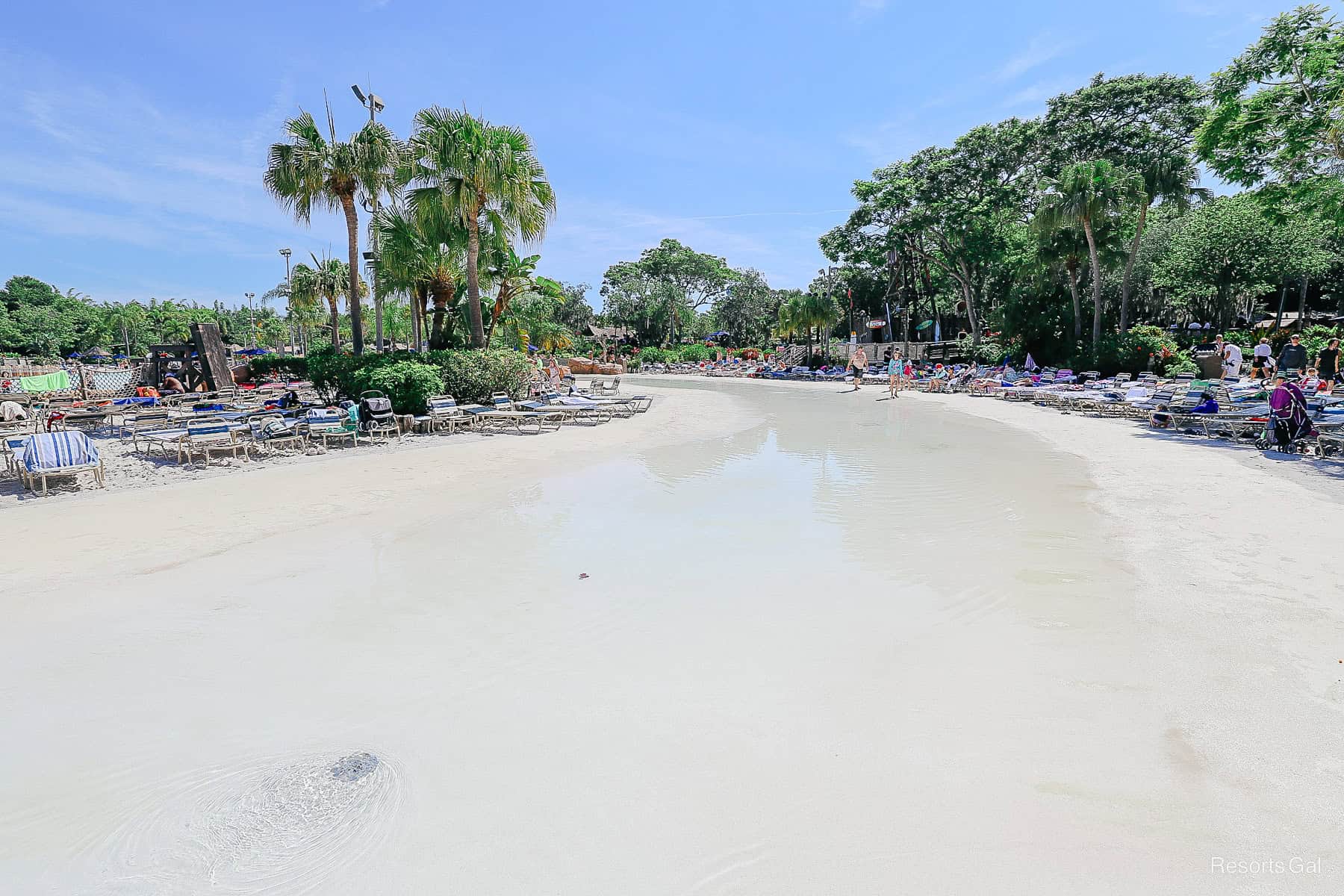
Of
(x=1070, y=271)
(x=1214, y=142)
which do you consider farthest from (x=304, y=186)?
(x=1070, y=271)

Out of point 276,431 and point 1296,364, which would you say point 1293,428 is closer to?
point 1296,364

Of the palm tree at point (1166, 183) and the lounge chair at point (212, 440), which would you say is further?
the palm tree at point (1166, 183)

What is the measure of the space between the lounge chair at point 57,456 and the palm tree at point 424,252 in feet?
34.6

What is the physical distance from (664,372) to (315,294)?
24749mm

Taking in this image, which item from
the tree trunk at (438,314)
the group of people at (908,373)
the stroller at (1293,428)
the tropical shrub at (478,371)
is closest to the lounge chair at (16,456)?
the tropical shrub at (478,371)

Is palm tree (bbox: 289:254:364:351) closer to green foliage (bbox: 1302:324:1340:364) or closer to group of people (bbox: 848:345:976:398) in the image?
group of people (bbox: 848:345:976:398)

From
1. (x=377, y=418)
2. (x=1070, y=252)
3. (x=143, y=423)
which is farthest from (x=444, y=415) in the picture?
(x=1070, y=252)

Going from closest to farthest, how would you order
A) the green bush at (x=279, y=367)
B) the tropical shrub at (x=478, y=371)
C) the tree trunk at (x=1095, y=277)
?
the tropical shrub at (x=478, y=371) → the green bush at (x=279, y=367) → the tree trunk at (x=1095, y=277)

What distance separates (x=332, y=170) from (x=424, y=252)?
3043 mm

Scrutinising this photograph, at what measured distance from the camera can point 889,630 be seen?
491cm

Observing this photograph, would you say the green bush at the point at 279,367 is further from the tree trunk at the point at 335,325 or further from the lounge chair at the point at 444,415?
the lounge chair at the point at 444,415

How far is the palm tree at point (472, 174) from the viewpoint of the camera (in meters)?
16.9

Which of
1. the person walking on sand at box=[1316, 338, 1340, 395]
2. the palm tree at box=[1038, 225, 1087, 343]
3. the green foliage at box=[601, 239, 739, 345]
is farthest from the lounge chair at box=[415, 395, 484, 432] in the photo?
the green foliage at box=[601, 239, 739, 345]

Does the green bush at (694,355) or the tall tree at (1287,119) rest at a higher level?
the tall tree at (1287,119)
